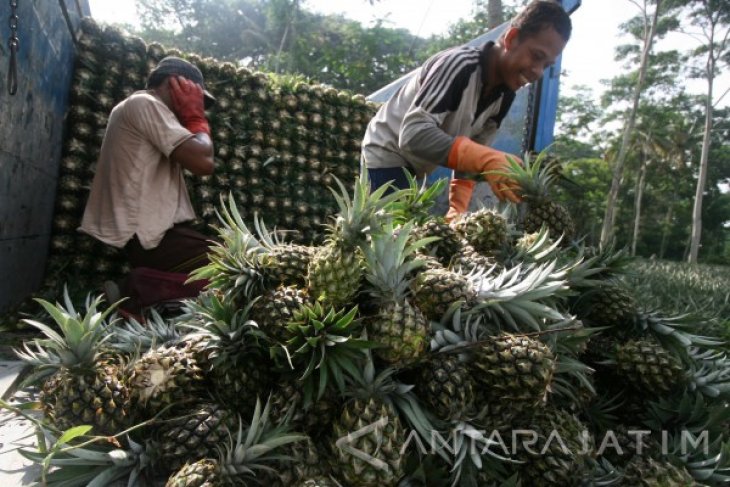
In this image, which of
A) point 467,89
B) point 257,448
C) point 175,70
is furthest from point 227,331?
point 175,70

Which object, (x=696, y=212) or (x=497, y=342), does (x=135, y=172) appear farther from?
(x=696, y=212)

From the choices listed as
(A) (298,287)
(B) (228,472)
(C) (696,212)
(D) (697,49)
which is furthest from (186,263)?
(D) (697,49)

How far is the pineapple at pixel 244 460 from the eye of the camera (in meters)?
0.93

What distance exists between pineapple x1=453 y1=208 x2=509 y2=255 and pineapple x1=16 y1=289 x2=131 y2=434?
3.64 feet

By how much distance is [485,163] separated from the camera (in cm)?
226

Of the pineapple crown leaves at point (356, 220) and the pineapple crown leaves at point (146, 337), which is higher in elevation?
the pineapple crown leaves at point (356, 220)

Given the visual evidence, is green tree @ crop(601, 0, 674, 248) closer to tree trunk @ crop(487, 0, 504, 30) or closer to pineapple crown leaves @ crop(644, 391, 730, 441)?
tree trunk @ crop(487, 0, 504, 30)

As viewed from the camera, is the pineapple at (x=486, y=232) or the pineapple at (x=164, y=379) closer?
the pineapple at (x=164, y=379)

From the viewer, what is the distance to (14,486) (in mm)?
1032

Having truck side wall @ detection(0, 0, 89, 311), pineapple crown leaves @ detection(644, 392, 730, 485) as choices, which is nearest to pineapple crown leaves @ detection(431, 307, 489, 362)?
pineapple crown leaves @ detection(644, 392, 730, 485)

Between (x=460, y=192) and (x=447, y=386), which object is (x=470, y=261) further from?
(x=460, y=192)

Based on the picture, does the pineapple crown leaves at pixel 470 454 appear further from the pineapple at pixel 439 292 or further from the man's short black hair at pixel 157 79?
the man's short black hair at pixel 157 79

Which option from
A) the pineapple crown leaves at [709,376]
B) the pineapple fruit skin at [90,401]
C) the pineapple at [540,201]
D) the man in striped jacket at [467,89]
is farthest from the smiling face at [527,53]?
the pineapple fruit skin at [90,401]

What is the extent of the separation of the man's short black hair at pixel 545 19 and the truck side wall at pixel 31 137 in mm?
2873
